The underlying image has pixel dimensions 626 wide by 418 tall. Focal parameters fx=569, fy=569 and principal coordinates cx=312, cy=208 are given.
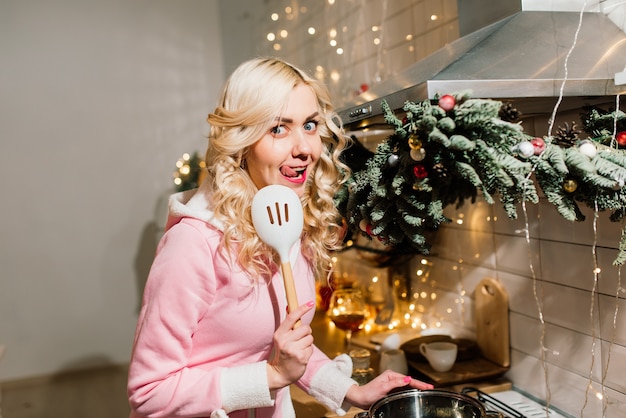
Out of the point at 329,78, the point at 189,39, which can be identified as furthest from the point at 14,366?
the point at 329,78

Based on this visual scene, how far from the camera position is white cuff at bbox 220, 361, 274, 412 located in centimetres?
92

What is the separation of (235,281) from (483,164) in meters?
0.45

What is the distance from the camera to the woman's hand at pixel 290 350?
0.90 metres

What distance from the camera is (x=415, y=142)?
0.85m

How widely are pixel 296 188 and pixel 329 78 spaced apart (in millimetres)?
1411

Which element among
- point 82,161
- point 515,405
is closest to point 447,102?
point 515,405

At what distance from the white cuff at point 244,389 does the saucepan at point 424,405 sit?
0.20 m

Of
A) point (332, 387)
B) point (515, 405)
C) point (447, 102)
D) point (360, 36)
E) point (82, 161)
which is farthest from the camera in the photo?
point (82, 161)

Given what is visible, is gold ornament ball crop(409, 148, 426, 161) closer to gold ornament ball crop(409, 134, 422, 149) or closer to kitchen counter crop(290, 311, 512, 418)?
gold ornament ball crop(409, 134, 422, 149)

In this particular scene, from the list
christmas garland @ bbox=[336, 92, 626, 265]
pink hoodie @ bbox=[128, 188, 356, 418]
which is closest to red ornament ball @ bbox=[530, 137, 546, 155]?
christmas garland @ bbox=[336, 92, 626, 265]

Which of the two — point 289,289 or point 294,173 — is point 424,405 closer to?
point 289,289

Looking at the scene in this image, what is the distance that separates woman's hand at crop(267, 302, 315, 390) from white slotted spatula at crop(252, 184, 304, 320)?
0.17 feet

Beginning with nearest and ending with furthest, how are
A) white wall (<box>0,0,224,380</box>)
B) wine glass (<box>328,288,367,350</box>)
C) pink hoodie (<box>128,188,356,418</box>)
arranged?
pink hoodie (<box>128,188,356,418</box>) → wine glass (<box>328,288,367,350</box>) → white wall (<box>0,0,224,380</box>)

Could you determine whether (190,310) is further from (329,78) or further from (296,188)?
(329,78)
